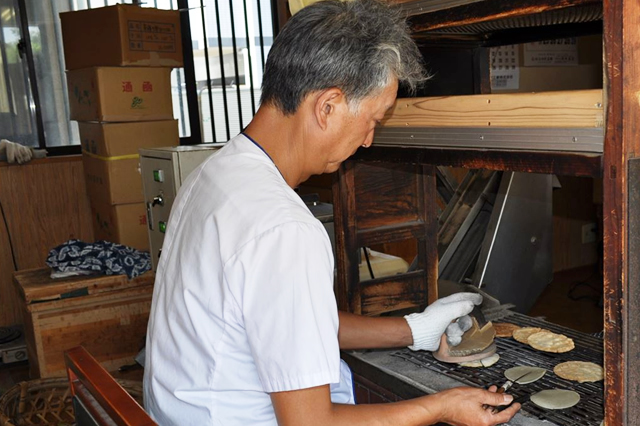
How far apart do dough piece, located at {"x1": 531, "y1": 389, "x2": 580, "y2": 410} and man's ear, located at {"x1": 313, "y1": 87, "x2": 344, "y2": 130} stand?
756 millimetres

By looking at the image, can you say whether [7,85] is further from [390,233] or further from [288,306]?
[288,306]

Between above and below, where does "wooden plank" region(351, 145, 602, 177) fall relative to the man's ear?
below

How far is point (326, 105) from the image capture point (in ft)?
3.77

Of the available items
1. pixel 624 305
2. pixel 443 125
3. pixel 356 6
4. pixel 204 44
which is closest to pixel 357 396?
pixel 443 125

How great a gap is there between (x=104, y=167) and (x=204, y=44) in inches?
51.9

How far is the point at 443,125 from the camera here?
1.36 metres

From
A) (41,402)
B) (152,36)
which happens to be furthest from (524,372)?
(152,36)

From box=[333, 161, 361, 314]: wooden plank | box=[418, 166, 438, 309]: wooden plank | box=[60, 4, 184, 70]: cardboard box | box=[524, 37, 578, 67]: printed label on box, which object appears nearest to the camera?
box=[333, 161, 361, 314]: wooden plank

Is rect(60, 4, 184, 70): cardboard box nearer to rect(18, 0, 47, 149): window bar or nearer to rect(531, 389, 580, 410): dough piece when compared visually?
rect(18, 0, 47, 149): window bar

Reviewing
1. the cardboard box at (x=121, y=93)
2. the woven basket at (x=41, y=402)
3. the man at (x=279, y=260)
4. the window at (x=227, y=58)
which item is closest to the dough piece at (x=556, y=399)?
the man at (x=279, y=260)

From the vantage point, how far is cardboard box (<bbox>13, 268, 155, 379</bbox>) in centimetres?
323

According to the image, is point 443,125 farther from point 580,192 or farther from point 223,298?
point 580,192

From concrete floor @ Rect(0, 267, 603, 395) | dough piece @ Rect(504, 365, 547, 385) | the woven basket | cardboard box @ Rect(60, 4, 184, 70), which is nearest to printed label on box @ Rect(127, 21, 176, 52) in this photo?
cardboard box @ Rect(60, 4, 184, 70)

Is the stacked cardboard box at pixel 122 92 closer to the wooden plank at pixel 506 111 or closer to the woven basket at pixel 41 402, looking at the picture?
the woven basket at pixel 41 402
